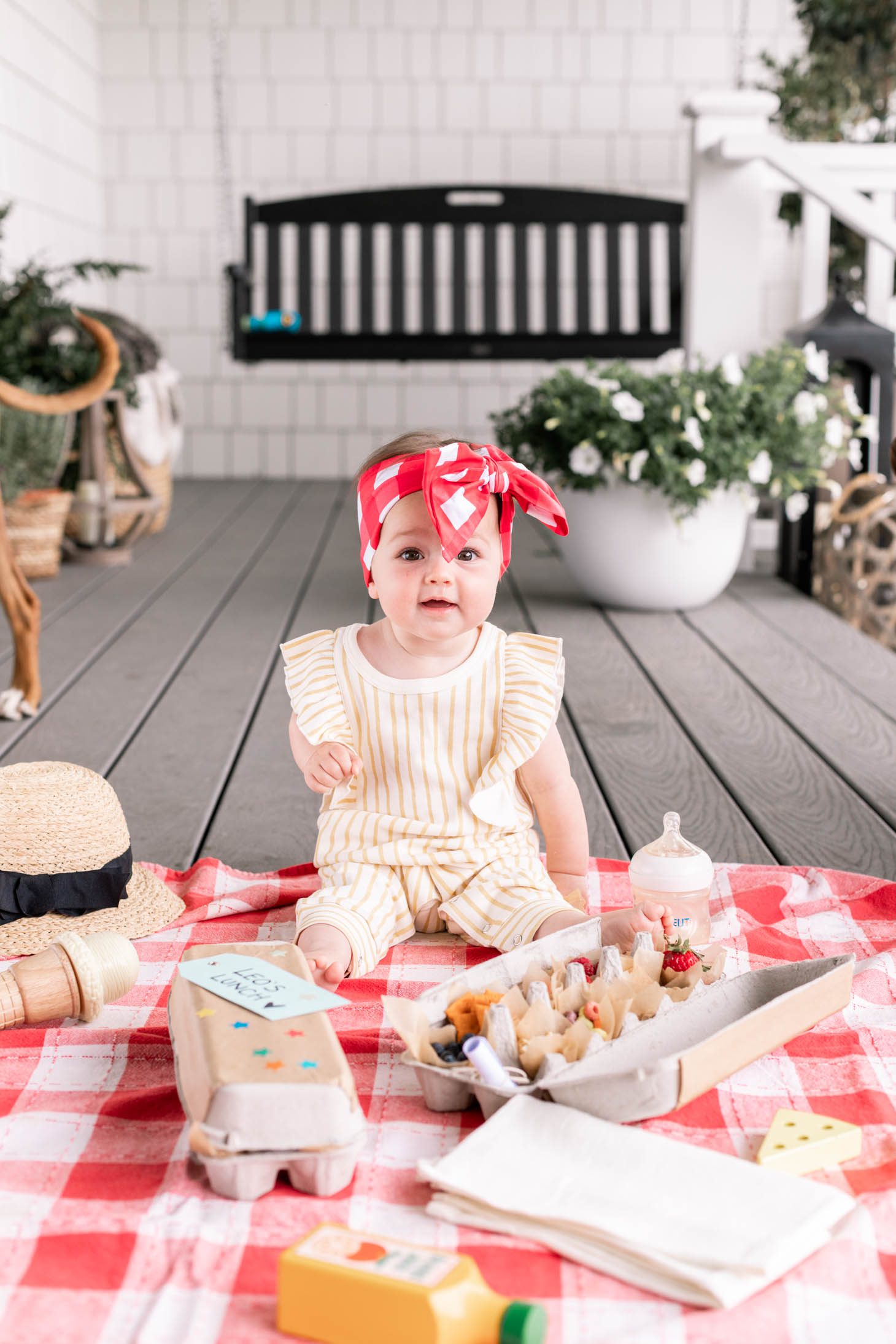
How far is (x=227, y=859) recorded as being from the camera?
1865mm

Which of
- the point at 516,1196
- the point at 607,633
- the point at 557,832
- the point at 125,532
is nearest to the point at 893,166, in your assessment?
the point at 607,633

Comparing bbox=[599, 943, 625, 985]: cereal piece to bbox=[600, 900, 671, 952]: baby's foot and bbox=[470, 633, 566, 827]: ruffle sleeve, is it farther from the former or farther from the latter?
bbox=[470, 633, 566, 827]: ruffle sleeve

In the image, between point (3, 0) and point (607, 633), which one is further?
point (3, 0)

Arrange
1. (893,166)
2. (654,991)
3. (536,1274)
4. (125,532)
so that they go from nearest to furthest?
(536,1274)
(654,991)
(893,166)
(125,532)

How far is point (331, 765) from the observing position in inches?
57.5

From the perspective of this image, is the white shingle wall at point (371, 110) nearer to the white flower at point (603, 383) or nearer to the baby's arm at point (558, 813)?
the white flower at point (603, 383)

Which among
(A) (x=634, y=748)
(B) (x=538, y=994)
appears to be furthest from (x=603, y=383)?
(B) (x=538, y=994)

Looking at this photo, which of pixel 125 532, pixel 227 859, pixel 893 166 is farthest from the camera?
pixel 125 532

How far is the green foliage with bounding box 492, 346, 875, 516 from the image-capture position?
3236mm

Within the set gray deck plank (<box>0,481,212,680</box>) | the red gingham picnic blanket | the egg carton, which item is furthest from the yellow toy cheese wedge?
gray deck plank (<box>0,481,212,680</box>)

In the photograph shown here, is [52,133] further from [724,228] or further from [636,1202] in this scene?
[636,1202]

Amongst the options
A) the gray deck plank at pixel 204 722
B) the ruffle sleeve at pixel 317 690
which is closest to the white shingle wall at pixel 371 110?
the gray deck plank at pixel 204 722

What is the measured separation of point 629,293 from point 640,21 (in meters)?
1.20

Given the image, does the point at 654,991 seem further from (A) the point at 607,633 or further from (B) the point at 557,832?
(A) the point at 607,633
